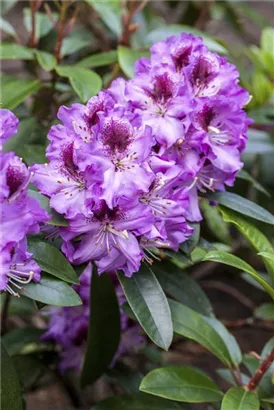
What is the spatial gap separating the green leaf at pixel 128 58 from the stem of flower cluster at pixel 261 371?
0.61 metres

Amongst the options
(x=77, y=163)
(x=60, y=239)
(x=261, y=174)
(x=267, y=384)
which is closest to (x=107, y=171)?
(x=77, y=163)

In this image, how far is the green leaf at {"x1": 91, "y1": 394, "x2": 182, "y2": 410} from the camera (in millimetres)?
1308

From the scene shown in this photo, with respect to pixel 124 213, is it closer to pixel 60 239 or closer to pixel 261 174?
pixel 60 239

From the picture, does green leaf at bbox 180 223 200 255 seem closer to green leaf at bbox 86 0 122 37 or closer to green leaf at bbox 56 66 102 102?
green leaf at bbox 56 66 102 102

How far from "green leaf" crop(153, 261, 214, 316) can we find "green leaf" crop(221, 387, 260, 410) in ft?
0.51

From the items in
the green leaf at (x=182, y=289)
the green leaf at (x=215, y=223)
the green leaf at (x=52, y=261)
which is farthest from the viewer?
the green leaf at (x=215, y=223)

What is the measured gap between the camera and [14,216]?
923mm

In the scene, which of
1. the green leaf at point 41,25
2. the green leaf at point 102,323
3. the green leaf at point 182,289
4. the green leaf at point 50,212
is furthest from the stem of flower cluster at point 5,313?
the green leaf at point 41,25

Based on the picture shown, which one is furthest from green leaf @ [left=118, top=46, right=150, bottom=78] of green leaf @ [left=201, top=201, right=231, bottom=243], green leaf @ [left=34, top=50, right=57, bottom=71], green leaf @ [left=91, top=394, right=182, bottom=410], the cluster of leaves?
green leaf @ [left=91, top=394, right=182, bottom=410]

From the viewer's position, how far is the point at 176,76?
3.80ft

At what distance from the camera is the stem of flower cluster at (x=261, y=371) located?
116 cm

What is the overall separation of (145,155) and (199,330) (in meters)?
0.38

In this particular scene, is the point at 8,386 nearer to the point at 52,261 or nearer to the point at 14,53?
the point at 52,261

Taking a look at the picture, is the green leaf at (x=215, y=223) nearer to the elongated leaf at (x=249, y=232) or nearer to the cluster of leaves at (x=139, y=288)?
the cluster of leaves at (x=139, y=288)
